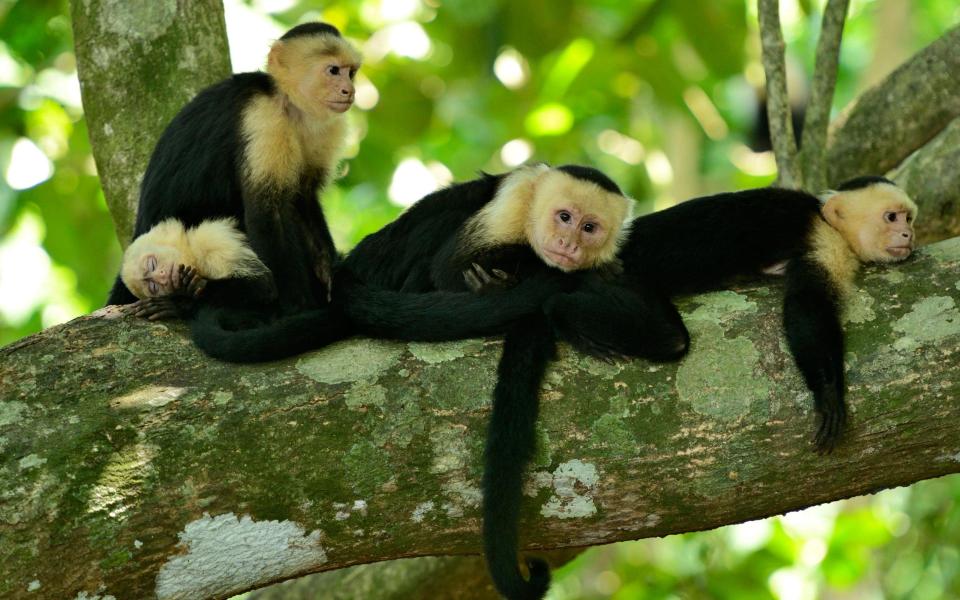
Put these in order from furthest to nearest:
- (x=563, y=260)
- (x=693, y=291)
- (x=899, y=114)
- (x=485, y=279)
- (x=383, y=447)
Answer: (x=899, y=114), (x=563, y=260), (x=485, y=279), (x=693, y=291), (x=383, y=447)

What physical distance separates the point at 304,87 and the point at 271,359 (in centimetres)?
114

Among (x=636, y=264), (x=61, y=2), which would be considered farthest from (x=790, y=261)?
(x=61, y=2)

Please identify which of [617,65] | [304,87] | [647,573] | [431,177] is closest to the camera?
[304,87]

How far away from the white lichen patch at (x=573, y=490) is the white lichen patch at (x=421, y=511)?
231 mm

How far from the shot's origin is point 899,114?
3.72 meters

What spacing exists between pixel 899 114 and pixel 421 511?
2499mm

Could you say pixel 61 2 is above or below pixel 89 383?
above

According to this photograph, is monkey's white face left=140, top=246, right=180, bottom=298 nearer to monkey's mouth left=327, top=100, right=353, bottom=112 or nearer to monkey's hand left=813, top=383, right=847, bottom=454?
monkey's mouth left=327, top=100, right=353, bottom=112

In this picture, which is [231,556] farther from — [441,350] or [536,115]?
[536,115]

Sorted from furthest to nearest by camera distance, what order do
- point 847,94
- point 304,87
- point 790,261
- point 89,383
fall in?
point 847,94
point 304,87
point 790,261
point 89,383

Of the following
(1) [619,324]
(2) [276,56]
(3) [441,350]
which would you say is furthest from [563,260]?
(2) [276,56]

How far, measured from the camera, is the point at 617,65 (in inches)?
169

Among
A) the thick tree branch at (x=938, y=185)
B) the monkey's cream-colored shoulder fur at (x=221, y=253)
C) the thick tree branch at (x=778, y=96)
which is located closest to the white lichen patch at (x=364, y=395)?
the monkey's cream-colored shoulder fur at (x=221, y=253)

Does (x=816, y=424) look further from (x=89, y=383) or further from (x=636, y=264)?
(x=89, y=383)
